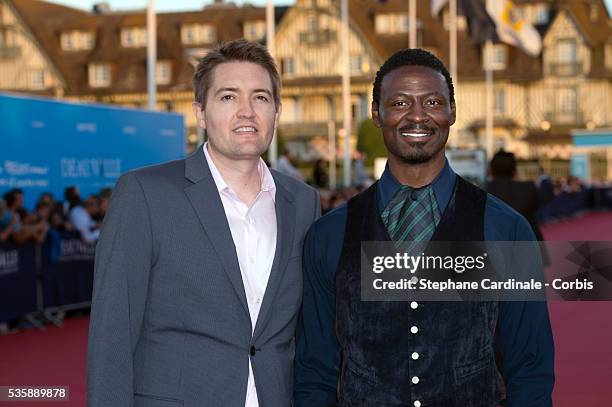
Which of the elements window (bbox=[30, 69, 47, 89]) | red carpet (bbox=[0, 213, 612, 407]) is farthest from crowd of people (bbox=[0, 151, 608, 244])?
window (bbox=[30, 69, 47, 89])

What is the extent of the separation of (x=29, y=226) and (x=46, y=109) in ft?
11.0

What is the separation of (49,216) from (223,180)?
42.9 feet

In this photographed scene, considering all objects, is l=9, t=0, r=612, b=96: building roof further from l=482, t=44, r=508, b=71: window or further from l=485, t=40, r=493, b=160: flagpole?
l=485, t=40, r=493, b=160: flagpole

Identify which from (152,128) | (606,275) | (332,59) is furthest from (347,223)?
(332,59)

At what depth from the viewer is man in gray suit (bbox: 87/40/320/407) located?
3.65 meters

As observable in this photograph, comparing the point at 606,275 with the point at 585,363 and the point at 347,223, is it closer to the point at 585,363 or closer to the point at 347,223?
the point at 347,223

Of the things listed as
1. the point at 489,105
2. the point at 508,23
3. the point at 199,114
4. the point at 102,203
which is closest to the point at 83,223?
the point at 102,203

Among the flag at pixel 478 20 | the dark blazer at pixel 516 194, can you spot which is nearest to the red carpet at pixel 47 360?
the dark blazer at pixel 516 194

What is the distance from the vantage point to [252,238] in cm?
383

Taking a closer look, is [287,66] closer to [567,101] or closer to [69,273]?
[567,101]

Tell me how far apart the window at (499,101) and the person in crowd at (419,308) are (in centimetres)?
6142

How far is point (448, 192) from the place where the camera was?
3486 millimetres

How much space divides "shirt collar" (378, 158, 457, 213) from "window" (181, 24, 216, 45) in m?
63.9

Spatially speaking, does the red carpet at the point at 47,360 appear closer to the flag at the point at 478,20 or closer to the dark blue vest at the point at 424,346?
the dark blue vest at the point at 424,346
